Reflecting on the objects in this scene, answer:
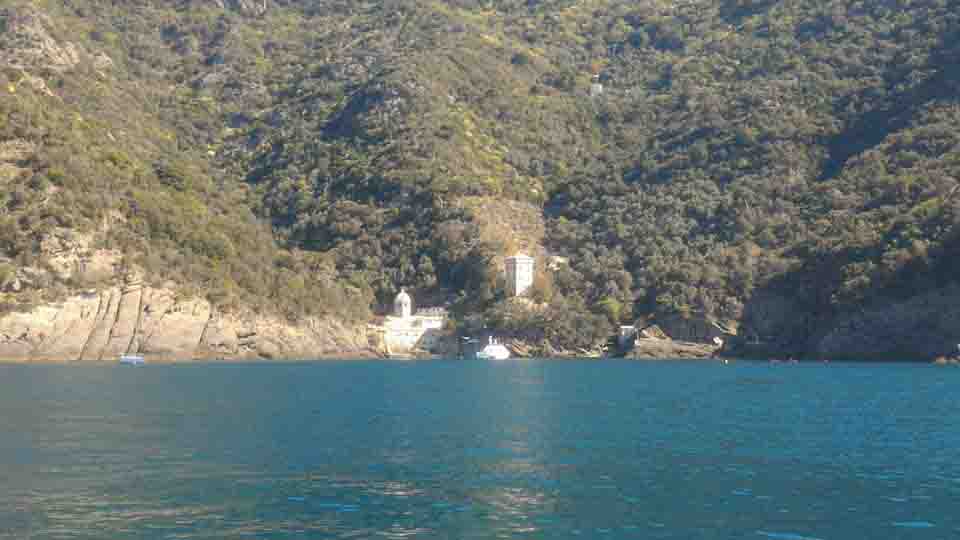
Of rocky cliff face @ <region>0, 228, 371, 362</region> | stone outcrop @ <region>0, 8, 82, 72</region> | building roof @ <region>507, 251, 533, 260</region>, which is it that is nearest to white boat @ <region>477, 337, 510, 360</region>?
building roof @ <region>507, 251, 533, 260</region>

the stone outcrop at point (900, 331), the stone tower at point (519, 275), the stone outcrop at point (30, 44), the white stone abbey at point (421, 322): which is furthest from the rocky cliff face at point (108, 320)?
the stone outcrop at point (900, 331)

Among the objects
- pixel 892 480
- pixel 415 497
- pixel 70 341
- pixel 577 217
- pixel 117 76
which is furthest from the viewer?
pixel 117 76

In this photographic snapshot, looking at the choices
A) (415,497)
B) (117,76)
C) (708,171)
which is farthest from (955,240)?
(117,76)

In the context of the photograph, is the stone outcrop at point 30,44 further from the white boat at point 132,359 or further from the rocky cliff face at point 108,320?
the white boat at point 132,359

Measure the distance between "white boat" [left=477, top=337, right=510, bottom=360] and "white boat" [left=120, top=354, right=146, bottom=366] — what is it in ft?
131

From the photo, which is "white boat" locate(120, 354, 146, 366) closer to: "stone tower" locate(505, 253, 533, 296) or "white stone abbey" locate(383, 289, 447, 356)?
"white stone abbey" locate(383, 289, 447, 356)

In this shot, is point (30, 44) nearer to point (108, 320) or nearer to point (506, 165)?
point (108, 320)

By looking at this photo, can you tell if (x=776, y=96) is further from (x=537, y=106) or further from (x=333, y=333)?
(x=333, y=333)

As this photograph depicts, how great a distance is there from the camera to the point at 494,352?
5025 inches

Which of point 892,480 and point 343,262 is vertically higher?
point 343,262

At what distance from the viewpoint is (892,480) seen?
30.5 metres

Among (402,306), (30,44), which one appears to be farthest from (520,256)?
(30,44)

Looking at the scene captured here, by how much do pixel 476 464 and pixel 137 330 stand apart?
7627 centimetres

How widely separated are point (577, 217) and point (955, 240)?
56.0 m
